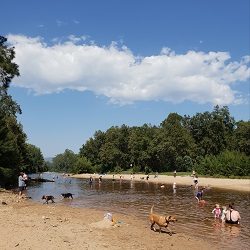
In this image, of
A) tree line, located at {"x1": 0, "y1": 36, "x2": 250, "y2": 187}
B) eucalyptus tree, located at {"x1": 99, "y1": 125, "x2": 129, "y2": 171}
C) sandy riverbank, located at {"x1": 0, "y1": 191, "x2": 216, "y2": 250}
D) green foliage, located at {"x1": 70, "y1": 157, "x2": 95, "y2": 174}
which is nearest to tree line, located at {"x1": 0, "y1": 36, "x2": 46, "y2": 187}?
tree line, located at {"x1": 0, "y1": 36, "x2": 250, "y2": 187}

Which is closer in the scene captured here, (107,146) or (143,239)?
(143,239)

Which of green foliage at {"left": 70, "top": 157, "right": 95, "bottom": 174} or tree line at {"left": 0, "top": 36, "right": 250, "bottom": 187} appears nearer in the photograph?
tree line at {"left": 0, "top": 36, "right": 250, "bottom": 187}

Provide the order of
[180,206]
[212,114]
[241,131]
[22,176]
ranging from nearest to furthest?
[180,206], [22,176], [241,131], [212,114]

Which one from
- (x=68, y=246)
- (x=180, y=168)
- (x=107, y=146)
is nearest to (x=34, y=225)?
(x=68, y=246)

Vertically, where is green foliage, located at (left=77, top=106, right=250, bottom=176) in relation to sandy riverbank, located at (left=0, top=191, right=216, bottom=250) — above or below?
above

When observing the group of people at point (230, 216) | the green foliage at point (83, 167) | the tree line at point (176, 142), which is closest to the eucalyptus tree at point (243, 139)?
the tree line at point (176, 142)

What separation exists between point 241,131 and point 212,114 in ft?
47.5

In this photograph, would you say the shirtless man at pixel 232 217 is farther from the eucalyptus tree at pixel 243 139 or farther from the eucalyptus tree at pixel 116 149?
the eucalyptus tree at pixel 116 149

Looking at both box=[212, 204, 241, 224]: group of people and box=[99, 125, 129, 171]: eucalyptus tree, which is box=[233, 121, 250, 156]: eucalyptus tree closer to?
box=[99, 125, 129, 171]: eucalyptus tree

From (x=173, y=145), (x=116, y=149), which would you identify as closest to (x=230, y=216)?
(x=173, y=145)

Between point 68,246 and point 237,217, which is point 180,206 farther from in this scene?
point 68,246

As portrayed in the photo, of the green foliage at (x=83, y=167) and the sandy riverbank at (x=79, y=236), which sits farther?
the green foliage at (x=83, y=167)

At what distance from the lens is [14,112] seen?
275 ft

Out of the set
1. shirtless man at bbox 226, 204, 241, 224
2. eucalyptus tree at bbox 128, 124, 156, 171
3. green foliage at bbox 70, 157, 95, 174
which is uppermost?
eucalyptus tree at bbox 128, 124, 156, 171
